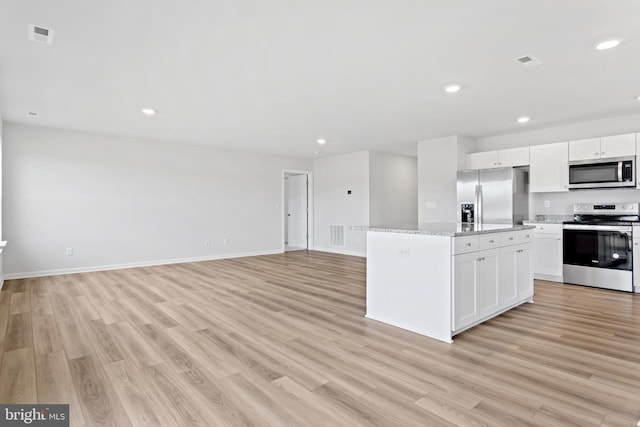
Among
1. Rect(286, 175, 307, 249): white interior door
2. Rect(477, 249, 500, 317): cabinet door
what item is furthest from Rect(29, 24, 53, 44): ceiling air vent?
Rect(286, 175, 307, 249): white interior door

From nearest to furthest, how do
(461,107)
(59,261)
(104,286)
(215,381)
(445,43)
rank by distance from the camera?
(215,381) → (445,43) → (461,107) → (104,286) → (59,261)

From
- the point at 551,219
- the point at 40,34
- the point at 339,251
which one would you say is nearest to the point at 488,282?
the point at 551,219

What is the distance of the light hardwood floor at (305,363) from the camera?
1.83 m

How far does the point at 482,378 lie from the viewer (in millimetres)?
2172

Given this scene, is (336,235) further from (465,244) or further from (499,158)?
(465,244)

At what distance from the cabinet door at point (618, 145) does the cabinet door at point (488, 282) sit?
3002 millimetres

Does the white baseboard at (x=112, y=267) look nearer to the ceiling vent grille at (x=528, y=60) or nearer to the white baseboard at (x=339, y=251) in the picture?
the white baseboard at (x=339, y=251)

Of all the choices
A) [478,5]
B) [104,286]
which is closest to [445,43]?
[478,5]

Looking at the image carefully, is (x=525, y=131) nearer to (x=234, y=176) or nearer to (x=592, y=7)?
(x=592, y=7)

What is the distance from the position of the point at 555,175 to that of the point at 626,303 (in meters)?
2.11

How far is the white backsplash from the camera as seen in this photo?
16.0 ft

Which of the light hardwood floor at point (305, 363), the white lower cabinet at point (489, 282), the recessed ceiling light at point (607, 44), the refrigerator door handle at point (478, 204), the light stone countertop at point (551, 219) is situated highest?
the recessed ceiling light at point (607, 44)

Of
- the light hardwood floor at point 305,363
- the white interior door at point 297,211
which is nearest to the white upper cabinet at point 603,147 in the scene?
the light hardwood floor at point 305,363

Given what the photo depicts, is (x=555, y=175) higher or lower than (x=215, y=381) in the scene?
higher
